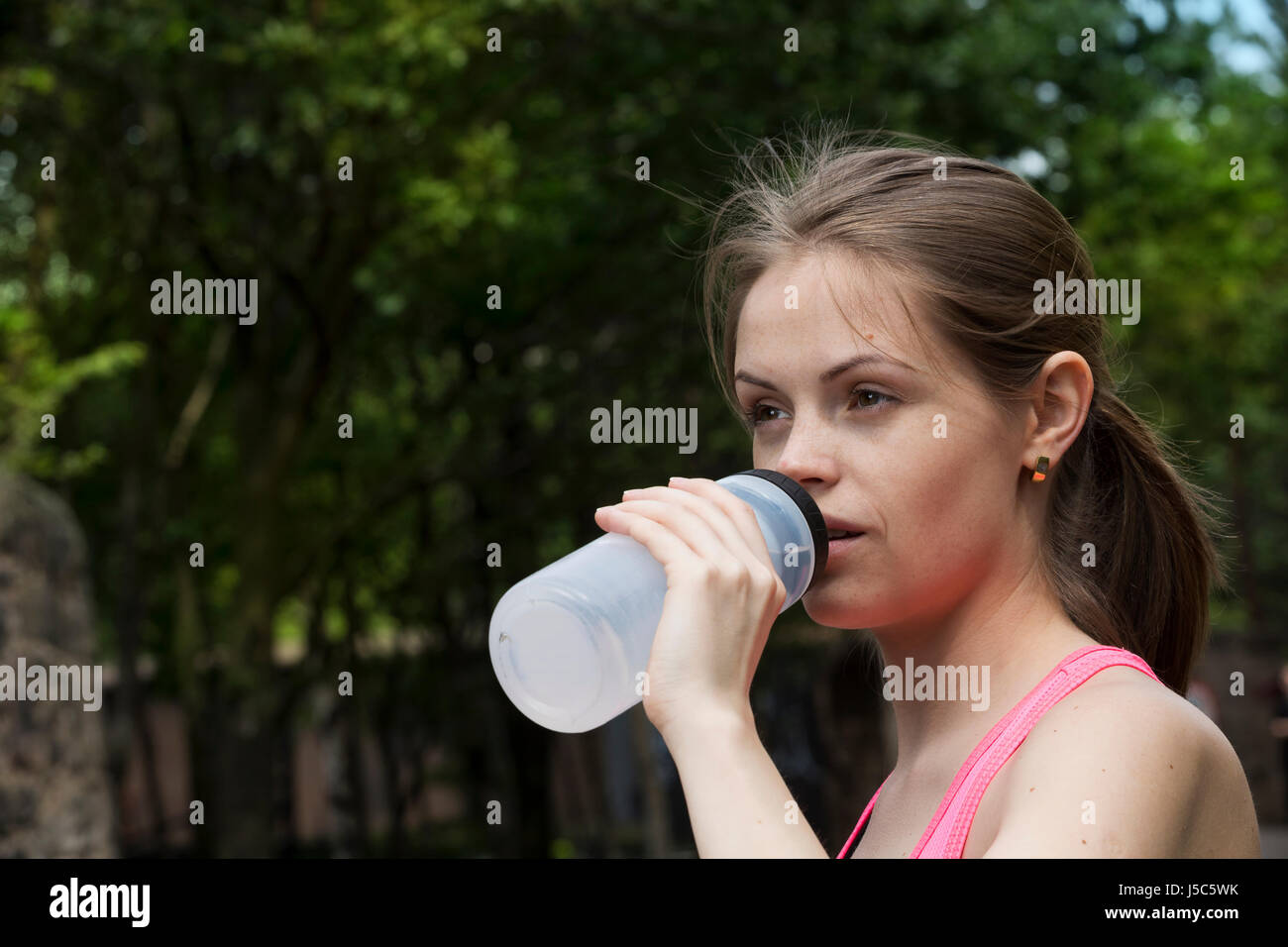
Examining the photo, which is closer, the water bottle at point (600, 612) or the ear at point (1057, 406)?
the water bottle at point (600, 612)

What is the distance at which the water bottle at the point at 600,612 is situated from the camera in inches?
68.9

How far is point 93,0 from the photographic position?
10.0 m

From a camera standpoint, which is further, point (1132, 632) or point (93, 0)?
point (93, 0)

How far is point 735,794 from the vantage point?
5.03 feet

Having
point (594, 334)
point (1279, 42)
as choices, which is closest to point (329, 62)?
point (594, 334)

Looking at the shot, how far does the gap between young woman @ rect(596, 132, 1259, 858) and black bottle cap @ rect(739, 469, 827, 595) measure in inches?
1.4

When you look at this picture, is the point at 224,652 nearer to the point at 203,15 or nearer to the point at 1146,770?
the point at 203,15

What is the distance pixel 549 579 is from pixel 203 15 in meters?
8.46

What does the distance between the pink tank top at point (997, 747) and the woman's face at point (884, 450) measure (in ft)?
0.71
